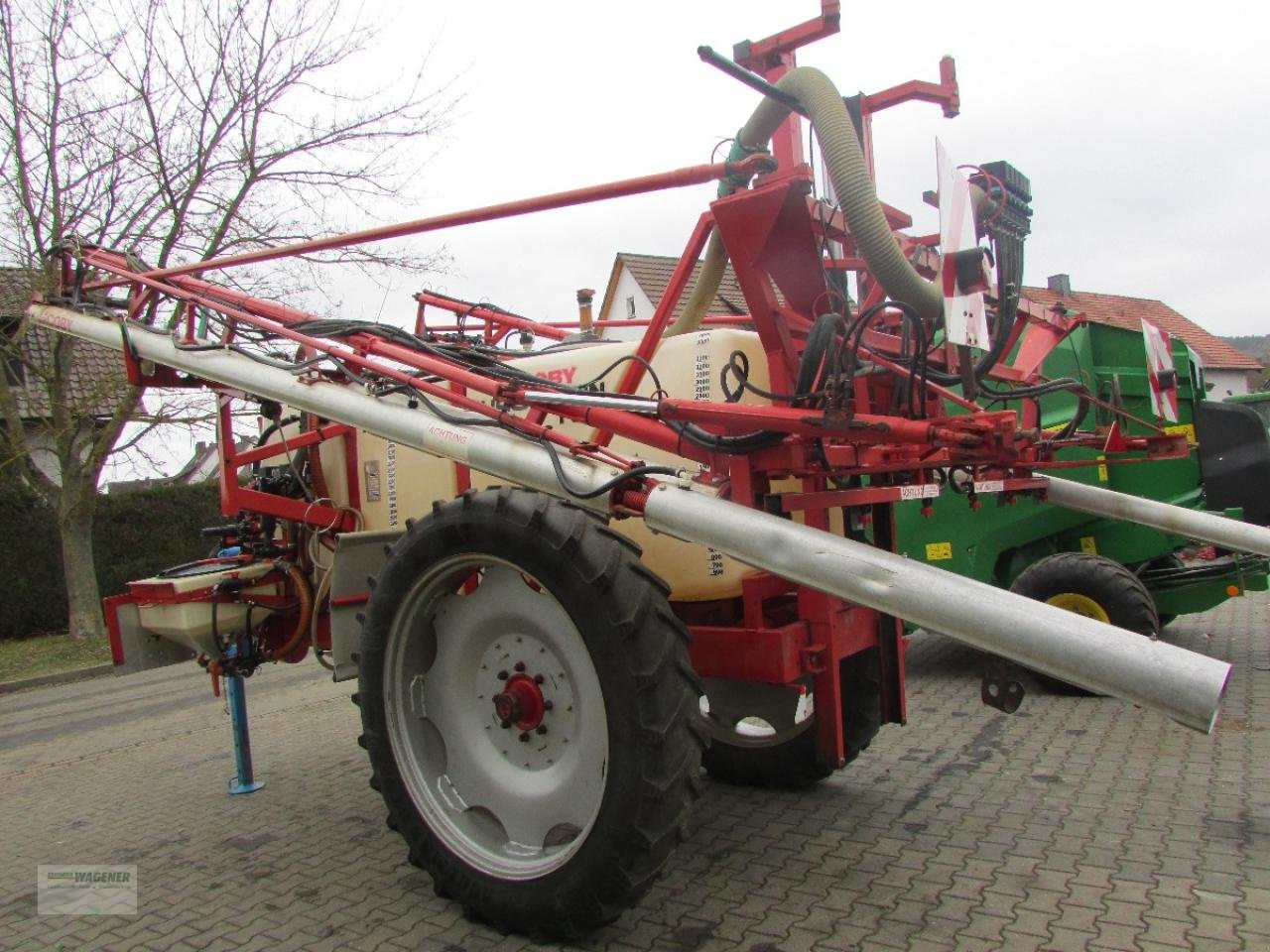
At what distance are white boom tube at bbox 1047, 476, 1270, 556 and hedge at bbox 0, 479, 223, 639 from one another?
1511cm

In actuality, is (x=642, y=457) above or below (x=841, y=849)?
above

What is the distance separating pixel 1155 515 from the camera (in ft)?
14.4

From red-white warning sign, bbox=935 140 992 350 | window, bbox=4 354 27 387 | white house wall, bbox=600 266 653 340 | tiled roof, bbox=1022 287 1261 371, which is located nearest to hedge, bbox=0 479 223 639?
window, bbox=4 354 27 387

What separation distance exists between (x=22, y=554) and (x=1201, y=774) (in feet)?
51.9


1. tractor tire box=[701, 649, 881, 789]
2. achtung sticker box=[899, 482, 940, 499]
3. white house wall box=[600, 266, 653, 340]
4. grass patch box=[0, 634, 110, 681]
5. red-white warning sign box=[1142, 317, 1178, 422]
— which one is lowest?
grass patch box=[0, 634, 110, 681]

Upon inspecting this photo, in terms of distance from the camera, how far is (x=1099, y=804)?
4254 mm

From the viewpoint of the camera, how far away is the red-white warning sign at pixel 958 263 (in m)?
2.90

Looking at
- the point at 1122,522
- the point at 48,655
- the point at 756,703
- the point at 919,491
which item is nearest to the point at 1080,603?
the point at 1122,522

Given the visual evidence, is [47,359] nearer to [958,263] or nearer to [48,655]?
[48,655]

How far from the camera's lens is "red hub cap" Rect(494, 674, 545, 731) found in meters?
3.30

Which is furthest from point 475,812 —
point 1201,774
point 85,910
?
point 1201,774

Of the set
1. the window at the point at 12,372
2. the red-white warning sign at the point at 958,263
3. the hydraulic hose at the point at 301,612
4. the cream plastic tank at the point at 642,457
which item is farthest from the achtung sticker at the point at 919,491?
the window at the point at 12,372

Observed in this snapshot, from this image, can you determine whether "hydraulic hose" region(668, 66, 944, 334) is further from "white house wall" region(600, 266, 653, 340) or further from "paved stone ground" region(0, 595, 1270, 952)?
"white house wall" region(600, 266, 653, 340)

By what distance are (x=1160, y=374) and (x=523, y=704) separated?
11.5 feet
